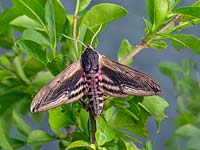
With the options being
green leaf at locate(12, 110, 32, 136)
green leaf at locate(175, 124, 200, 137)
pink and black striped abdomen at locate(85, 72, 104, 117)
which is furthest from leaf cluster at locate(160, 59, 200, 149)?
pink and black striped abdomen at locate(85, 72, 104, 117)

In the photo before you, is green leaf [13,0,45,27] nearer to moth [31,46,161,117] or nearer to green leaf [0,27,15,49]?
moth [31,46,161,117]

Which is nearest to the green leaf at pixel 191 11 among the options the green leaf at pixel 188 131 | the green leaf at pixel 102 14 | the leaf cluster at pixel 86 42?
the leaf cluster at pixel 86 42

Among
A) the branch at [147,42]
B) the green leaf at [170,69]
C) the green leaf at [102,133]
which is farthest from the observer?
the green leaf at [170,69]

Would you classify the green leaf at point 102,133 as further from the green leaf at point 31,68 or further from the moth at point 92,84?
the green leaf at point 31,68

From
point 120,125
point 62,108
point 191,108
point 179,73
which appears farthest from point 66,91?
point 179,73

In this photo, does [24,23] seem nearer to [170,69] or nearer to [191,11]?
[191,11]

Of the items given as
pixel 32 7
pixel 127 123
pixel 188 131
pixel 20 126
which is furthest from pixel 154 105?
→ pixel 188 131
